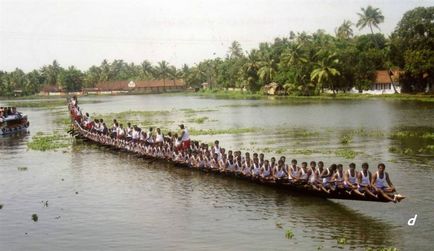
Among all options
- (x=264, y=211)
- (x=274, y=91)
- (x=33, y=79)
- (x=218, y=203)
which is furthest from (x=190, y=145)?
(x=33, y=79)

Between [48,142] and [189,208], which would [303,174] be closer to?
[189,208]

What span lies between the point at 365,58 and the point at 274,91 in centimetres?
2688

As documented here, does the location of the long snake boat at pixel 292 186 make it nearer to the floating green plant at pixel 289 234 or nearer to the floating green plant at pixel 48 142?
the floating green plant at pixel 289 234

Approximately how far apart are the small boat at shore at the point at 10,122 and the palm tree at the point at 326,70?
50.8 meters

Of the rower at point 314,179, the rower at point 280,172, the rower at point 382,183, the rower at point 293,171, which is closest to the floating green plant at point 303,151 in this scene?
the rower at point 280,172

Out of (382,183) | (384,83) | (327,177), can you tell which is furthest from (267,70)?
(382,183)

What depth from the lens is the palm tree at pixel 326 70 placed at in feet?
278

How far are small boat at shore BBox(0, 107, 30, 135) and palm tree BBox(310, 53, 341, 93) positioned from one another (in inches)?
2000

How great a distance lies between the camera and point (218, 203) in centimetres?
1959

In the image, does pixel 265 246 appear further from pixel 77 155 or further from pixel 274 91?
pixel 274 91

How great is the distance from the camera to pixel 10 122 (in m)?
48.9

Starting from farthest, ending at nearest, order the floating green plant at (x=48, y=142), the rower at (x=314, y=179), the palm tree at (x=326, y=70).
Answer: the palm tree at (x=326, y=70), the floating green plant at (x=48, y=142), the rower at (x=314, y=179)

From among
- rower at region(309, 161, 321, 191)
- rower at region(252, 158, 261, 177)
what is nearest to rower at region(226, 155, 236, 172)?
rower at region(252, 158, 261, 177)

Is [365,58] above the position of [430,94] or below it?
above
